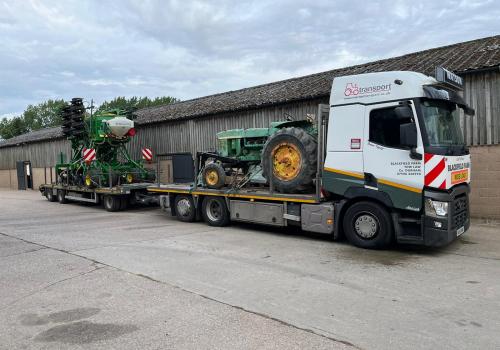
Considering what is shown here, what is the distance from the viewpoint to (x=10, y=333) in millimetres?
4398

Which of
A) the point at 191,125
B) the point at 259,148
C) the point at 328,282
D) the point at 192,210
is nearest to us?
the point at 328,282

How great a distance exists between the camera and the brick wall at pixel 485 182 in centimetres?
1105

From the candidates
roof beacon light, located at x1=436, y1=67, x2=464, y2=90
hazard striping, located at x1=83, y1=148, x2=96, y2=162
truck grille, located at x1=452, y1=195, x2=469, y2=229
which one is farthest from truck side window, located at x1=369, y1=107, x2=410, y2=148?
hazard striping, located at x1=83, y1=148, x2=96, y2=162

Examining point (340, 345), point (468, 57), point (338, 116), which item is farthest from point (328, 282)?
point (468, 57)

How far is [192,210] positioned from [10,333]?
765 cm

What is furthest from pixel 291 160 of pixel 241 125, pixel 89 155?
pixel 89 155

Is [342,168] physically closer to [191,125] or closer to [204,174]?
[204,174]

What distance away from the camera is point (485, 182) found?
36.8 feet

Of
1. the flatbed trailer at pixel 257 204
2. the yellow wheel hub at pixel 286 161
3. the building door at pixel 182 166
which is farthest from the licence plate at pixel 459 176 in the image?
the building door at pixel 182 166

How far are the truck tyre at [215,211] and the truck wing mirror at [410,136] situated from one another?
5.20m

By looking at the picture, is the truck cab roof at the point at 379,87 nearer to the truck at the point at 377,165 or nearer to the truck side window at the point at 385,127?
the truck at the point at 377,165

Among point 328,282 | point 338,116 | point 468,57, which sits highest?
point 468,57

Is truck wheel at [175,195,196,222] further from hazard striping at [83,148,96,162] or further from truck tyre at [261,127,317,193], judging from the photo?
hazard striping at [83,148,96,162]

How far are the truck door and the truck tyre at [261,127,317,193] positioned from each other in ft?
4.62
